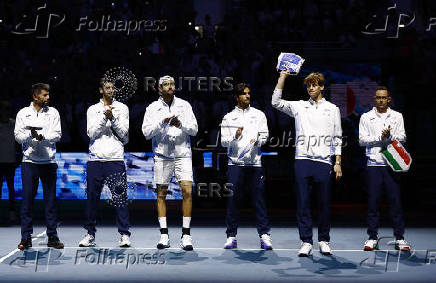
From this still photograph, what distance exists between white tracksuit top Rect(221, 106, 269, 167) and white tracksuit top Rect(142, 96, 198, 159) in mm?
462

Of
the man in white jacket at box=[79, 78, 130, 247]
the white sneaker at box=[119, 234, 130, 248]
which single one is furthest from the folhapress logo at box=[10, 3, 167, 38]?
the white sneaker at box=[119, 234, 130, 248]

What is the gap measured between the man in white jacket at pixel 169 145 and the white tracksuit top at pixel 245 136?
18.2 inches

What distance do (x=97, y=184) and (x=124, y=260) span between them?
153cm

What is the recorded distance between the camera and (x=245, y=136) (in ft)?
31.2

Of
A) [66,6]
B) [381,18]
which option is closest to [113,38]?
[66,6]

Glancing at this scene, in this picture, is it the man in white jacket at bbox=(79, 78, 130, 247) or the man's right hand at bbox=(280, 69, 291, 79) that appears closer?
the man's right hand at bbox=(280, 69, 291, 79)

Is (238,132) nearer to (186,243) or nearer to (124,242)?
(186,243)

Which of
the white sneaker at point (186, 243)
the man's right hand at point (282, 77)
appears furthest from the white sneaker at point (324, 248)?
the man's right hand at point (282, 77)

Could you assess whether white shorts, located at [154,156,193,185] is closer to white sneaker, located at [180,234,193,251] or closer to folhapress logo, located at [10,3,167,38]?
white sneaker, located at [180,234,193,251]

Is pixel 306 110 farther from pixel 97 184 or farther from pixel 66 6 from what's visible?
pixel 66 6

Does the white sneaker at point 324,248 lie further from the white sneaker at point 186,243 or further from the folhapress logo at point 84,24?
the folhapress logo at point 84,24

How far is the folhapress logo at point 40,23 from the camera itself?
1925 centimetres

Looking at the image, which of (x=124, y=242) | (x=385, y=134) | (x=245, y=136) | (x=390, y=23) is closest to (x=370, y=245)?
(x=385, y=134)

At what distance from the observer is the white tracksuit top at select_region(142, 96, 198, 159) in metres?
9.44
